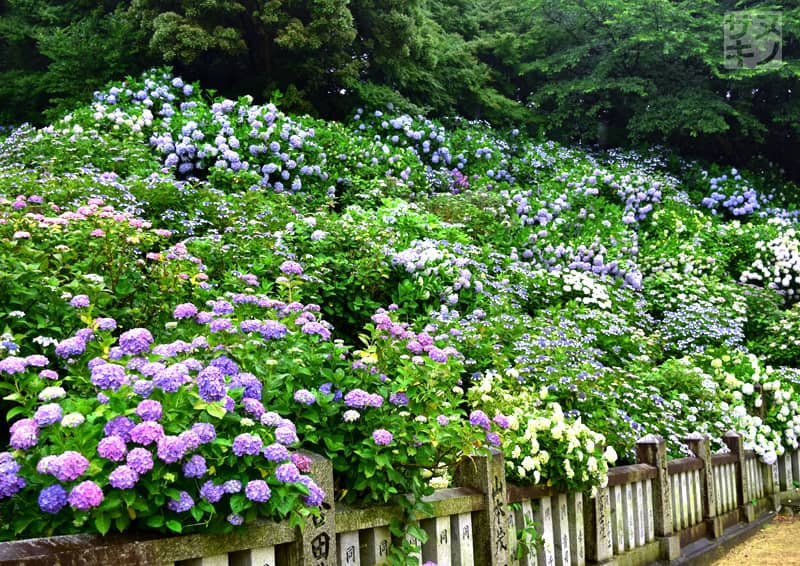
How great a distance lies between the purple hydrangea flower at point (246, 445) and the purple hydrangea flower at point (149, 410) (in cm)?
26

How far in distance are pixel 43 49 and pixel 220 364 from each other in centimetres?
1115

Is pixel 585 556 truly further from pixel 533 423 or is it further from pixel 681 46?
pixel 681 46

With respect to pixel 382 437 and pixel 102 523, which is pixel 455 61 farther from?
pixel 102 523

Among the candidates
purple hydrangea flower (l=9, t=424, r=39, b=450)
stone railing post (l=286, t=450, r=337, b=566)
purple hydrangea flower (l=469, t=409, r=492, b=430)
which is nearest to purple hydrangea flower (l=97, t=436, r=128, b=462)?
purple hydrangea flower (l=9, t=424, r=39, b=450)

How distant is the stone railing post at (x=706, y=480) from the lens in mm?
6605

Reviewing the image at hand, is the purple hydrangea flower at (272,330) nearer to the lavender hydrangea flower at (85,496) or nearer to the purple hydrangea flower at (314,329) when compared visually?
the purple hydrangea flower at (314,329)

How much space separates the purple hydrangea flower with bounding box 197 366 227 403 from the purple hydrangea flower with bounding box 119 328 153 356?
0.46m

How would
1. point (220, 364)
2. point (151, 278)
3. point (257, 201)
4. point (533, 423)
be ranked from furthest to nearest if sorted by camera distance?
1. point (257, 201)
2. point (151, 278)
3. point (533, 423)
4. point (220, 364)

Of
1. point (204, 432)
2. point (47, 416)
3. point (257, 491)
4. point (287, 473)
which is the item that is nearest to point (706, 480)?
Result: point (287, 473)

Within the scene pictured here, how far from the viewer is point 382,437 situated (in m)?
3.08

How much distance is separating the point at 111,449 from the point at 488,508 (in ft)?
6.85

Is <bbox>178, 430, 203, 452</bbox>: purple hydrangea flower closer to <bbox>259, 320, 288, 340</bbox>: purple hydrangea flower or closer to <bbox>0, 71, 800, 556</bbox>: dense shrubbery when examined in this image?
<bbox>0, 71, 800, 556</bbox>: dense shrubbery

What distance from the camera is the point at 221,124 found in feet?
33.1

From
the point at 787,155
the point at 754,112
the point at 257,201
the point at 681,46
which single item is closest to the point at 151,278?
the point at 257,201
